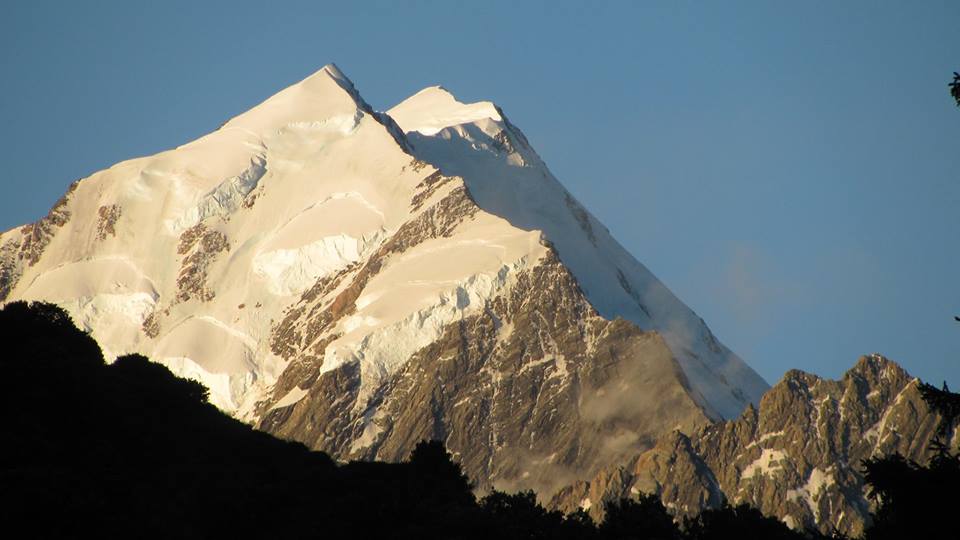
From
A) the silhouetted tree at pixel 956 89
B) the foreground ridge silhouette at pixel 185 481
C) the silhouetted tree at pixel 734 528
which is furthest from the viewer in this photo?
the silhouetted tree at pixel 734 528

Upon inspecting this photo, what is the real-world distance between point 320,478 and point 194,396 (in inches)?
1116

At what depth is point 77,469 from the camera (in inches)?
3642

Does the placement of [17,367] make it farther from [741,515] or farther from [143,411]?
[741,515]

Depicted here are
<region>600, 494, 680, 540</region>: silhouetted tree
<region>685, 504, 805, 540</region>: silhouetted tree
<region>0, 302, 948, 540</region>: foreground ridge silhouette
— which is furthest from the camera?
<region>685, 504, 805, 540</region>: silhouetted tree

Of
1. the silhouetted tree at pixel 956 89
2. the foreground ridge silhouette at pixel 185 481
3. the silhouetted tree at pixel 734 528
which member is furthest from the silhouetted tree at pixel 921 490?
the silhouetted tree at pixel 734 528

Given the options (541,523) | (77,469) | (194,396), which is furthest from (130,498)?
(194,396)

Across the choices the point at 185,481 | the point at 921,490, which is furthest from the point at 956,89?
the point at 185,481

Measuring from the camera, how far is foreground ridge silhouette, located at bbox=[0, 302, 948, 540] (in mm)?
84750

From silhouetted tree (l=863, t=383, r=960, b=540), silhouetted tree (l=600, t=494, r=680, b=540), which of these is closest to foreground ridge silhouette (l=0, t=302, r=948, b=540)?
silhouetted tree (l=600, t=494, r=680, b=540)

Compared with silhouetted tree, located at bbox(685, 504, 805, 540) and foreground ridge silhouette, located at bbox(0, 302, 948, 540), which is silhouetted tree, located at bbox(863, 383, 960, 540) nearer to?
foreground ridge silhouette, located at bbox(0, 302, 948, 540)

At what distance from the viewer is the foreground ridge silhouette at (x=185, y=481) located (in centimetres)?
8475

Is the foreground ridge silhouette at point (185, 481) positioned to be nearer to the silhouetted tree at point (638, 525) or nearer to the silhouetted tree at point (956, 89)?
the silhouetted tree at point (638, 525)

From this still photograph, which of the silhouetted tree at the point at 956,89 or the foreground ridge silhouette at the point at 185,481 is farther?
the foreground ridge silhouette at the point at 185,481

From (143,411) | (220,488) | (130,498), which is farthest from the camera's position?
(143,411)
